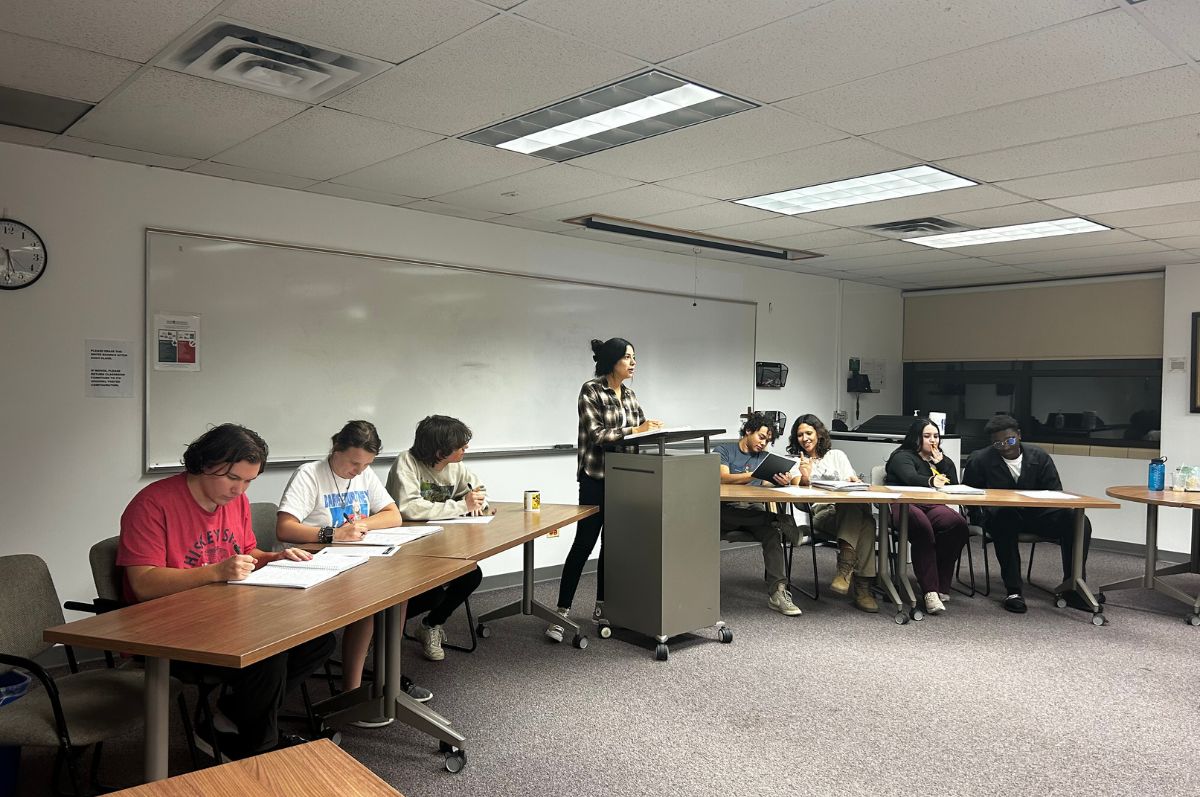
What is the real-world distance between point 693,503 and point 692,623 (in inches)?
24.4

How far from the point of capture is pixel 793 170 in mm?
4117

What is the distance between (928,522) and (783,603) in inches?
43.1

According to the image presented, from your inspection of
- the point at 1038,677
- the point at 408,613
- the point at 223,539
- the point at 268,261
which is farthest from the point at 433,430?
the point at 1038,677

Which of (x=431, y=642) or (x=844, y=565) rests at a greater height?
(x=844, y=565)

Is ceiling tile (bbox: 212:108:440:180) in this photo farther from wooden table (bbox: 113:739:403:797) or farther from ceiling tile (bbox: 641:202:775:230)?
wooden table (bbox: 113:739:403:797)

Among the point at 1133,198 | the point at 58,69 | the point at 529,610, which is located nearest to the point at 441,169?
the point at 58,69

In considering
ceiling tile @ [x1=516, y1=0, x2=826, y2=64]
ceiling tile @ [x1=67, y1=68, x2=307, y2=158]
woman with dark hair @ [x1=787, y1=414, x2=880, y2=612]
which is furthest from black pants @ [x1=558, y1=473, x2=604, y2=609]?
ceiling tile @ [x1=516, y1=0, x2=826, y2=64]

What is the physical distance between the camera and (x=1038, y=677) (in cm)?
402

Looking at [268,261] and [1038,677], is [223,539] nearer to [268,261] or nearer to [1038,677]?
[268,261]

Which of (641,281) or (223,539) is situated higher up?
(641,281)

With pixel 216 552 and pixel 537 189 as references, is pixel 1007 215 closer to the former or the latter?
pixel 537 189

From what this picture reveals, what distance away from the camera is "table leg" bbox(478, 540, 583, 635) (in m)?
4.39

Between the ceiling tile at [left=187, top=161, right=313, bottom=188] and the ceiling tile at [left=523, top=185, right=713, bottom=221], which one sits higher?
the ceiling tile at [left=523, top=185, right=713, bottom=221]

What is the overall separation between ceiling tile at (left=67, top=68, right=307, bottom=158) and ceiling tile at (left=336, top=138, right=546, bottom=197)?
68 cm
